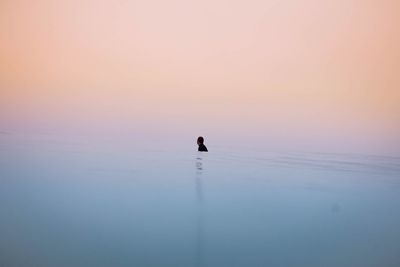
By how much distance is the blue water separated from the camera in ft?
11.2

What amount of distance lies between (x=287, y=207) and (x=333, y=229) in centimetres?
58

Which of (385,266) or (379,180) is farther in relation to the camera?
(379,180)

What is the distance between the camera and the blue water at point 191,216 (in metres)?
3.42

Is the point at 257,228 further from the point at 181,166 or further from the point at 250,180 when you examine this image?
the point at 181,166

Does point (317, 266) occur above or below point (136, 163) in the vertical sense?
below

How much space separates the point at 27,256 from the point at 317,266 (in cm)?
224

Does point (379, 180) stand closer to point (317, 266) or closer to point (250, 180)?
point (250, 180)

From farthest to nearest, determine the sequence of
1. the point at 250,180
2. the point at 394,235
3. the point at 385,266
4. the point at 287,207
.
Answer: the point at 250,180, the point at 287,207, the point at 394,235, the point at 385,266

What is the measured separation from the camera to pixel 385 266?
3635 mm

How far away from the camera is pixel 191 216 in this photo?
4.07m

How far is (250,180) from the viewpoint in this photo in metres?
5.85

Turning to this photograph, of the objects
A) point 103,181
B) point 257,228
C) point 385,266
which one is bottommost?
point 385,266

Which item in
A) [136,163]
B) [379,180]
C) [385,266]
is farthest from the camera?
[136,163]

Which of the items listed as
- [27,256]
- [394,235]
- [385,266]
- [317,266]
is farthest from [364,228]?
[27,256]
